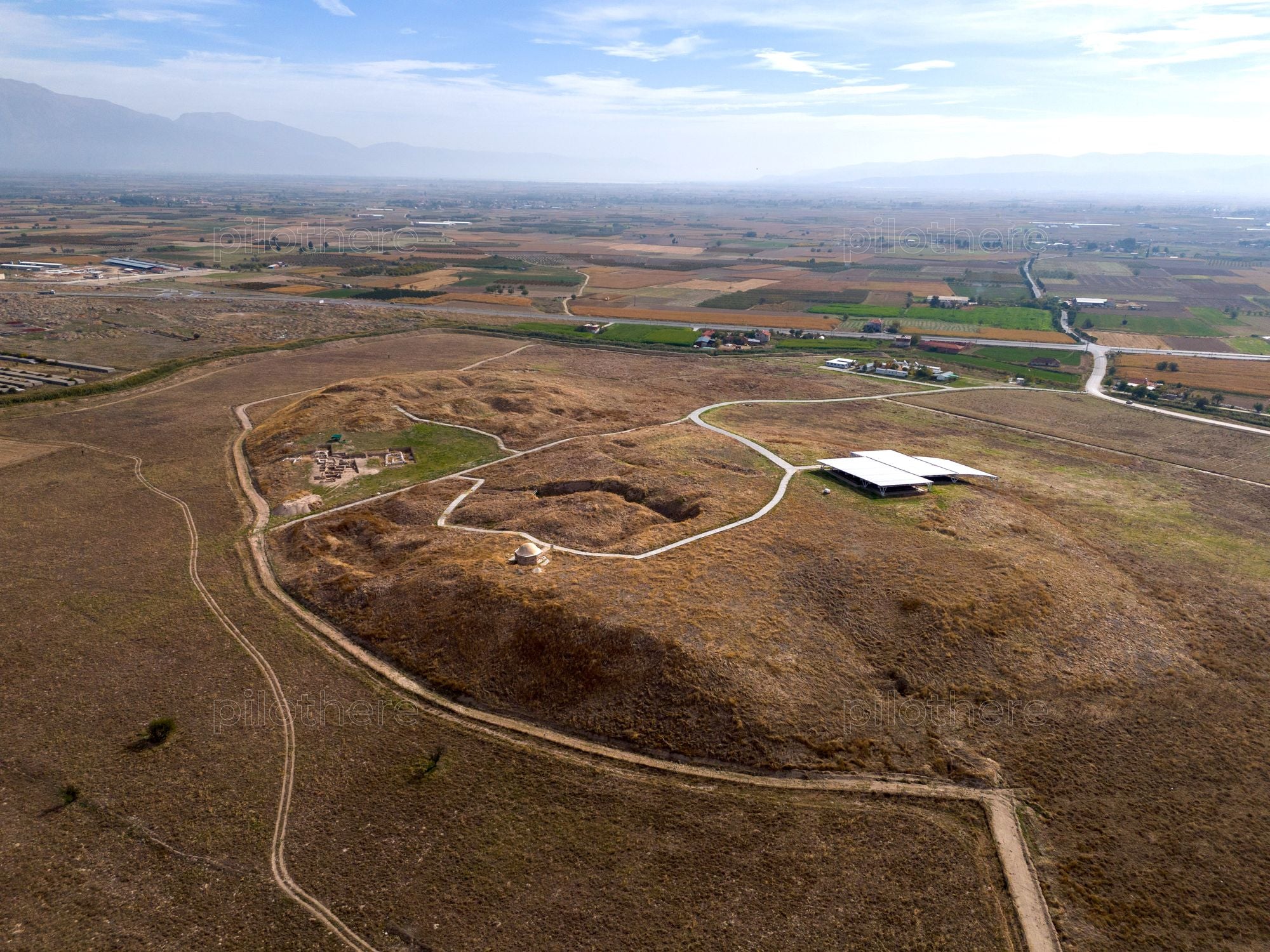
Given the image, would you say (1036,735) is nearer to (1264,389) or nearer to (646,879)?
(646,879)

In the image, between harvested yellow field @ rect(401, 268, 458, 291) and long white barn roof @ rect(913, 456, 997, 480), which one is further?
harvested yellow field @ rect(401, 268, 458, 291)

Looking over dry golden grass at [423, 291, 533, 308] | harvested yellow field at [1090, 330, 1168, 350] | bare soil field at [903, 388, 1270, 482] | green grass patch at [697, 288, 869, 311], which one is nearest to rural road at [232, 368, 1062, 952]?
bare soil field at [903, 388, 1270, 482]

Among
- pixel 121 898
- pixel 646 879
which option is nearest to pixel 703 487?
pixel 646 879

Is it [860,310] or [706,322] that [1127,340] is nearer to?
[860,310]

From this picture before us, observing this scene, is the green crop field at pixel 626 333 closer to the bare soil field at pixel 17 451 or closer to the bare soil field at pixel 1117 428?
the bare soil field at pixel 1117 428

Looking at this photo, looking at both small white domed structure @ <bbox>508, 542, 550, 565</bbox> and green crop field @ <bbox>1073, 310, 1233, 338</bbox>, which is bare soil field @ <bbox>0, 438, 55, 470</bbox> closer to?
small white domed structure @ <bbox>508, 542, 550, 565</bbox>

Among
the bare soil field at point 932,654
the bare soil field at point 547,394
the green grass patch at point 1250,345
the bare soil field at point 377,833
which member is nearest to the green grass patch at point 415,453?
the bare soil field at point 547,394

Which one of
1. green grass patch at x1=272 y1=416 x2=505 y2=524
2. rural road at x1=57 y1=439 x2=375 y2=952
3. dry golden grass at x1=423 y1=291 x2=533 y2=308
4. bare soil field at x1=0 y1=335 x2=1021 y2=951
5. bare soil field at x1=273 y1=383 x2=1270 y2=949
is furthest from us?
dry golden grass at x1=423 y1=291 x2=533 y2=308
